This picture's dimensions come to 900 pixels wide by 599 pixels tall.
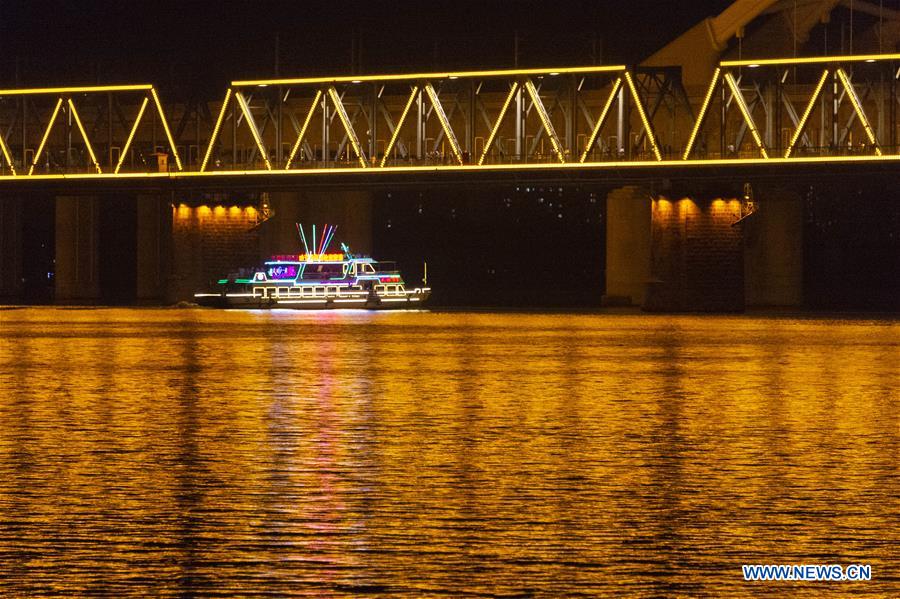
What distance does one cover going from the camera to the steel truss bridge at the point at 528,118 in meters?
102

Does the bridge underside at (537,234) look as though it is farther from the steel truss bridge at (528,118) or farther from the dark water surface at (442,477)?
the dark water surface at (442,477)

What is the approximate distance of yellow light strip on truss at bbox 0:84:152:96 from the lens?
118 metres

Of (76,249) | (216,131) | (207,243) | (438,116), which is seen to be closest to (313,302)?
(207,243)

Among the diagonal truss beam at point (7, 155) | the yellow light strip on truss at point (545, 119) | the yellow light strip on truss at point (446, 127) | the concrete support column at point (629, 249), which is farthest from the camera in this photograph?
the diagonal truss beam at point (7, 155)

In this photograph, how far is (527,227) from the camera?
570 ft

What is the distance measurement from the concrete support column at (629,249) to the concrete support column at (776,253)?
6823 millimetres

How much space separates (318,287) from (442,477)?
3518 inches

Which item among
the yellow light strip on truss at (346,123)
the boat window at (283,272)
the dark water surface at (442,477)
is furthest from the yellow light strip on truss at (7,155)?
the dark water surface at (442,477)

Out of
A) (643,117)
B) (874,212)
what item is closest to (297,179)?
(643,117)

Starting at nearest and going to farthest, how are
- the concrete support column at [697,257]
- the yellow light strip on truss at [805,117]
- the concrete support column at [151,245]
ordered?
the yellow light strip on truss at [805,117] → the concrete support column at [697,257] → the concrete support column at [151,245]

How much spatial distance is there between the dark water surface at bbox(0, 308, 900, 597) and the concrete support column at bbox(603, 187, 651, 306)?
69069mm

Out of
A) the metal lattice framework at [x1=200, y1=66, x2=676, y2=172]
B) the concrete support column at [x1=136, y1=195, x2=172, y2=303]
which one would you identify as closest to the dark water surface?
the metal lattice framework at [x1=200, y1=66, x2=676, y2=172]

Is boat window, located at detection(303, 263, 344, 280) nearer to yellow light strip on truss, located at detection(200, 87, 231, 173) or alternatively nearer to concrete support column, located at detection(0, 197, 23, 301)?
yellow light strip on truss, located at detection(200, 87, 231, 173)

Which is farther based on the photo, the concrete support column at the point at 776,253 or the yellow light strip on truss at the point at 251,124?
the yellow light strip on truss at the point at 251,124
